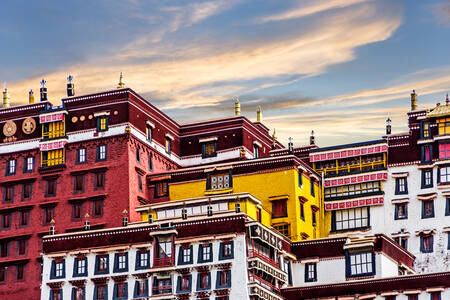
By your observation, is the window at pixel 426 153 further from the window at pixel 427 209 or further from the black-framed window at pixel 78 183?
the black-framed window at pixel 78 183

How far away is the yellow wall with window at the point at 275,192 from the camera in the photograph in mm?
139375

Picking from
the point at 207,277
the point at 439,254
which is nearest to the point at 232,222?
the point at 207,277

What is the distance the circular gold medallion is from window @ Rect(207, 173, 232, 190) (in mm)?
24714

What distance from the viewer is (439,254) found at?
142 meters

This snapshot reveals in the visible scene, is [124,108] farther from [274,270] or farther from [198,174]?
[274,270]

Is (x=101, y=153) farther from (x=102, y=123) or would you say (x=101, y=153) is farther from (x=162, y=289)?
(x=162, y=289)

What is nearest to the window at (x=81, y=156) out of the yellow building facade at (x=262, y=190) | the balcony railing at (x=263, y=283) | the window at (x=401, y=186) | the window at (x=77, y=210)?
the window at (x=77, y=210)

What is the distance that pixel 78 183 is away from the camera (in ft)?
478

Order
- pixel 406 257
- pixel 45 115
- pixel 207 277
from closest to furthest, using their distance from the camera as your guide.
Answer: pixel 207 277
pixel 406 257
pixel 45 115

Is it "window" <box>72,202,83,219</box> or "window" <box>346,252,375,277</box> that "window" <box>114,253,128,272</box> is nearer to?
"window" <box>72,202,83,219</box>

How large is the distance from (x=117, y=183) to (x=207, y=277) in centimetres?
2143

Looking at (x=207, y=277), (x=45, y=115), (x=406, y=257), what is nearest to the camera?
(x=207, y=277)

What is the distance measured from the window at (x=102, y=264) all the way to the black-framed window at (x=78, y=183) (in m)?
15.6

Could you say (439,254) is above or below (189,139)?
below
